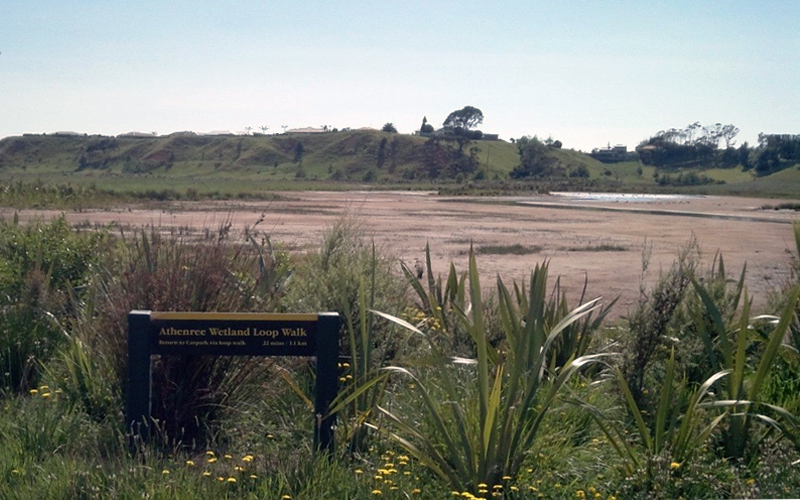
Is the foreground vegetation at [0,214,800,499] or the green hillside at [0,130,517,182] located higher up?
the green hillside at [0,130,517,182]

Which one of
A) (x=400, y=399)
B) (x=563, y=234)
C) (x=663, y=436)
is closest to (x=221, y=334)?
(x=400, y=399)

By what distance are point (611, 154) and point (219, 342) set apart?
6862 inches

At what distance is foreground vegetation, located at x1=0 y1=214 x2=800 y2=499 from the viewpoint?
504 centimetres

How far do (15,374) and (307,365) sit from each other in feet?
8.27

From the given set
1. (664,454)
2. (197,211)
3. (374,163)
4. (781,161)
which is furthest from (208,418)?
(374,163)

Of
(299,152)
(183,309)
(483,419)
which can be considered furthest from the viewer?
(299,152)

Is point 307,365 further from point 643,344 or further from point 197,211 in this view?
point 197,211

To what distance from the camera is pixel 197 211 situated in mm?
45156

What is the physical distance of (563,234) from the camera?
35.3 meters

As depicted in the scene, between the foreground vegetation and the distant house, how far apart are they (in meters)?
165

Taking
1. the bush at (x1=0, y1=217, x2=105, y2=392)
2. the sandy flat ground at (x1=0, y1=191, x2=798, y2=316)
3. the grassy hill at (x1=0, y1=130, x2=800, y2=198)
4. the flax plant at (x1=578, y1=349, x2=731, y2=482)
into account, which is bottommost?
the sandy flat ground at (x1=0, y1=191, x2=798, y2=316)

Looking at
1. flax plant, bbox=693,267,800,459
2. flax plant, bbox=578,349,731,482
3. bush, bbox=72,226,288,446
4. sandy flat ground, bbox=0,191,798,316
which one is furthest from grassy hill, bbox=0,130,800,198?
flax plant, bbox=578,349,731,482

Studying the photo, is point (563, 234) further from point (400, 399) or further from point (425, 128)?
point (425, 128)

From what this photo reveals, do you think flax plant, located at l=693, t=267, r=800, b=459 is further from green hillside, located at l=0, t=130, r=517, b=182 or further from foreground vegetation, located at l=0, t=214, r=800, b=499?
green hillside, located at l=0, t=130, r=517, b=182
